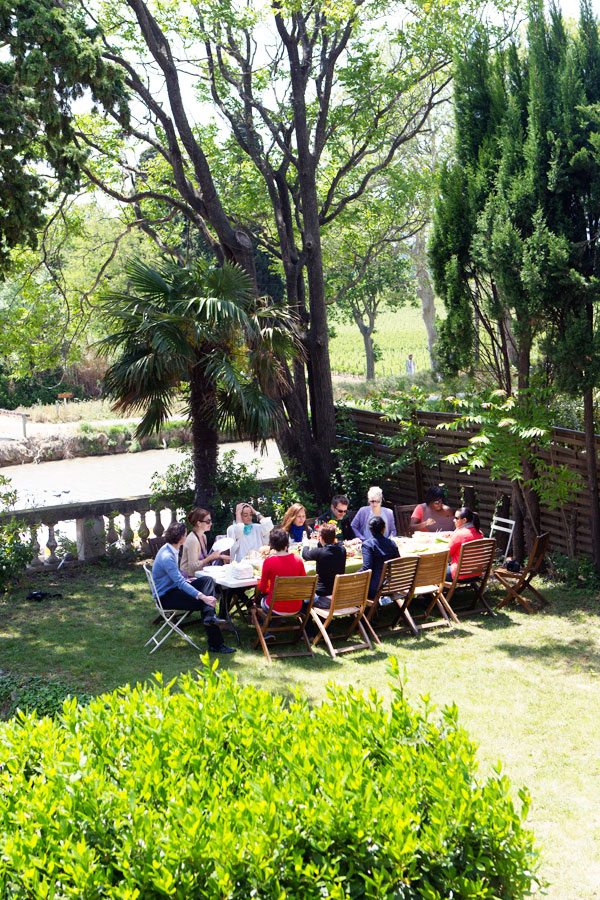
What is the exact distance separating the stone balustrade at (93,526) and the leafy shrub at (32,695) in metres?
4.72

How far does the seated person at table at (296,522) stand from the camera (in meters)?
10.2

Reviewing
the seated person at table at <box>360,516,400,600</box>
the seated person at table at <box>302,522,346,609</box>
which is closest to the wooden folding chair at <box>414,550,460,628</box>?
the seated person at table at <box>360,516,400,600</box>

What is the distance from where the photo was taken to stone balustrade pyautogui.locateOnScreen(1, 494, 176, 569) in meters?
12.1

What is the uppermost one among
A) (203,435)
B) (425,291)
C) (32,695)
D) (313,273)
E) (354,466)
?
(425,291)

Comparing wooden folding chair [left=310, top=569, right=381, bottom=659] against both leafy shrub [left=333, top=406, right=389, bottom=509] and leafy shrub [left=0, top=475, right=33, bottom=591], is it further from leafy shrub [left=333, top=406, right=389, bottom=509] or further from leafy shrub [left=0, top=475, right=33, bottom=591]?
leafy shrub [left=333, top=406, right=389, bottom=509]

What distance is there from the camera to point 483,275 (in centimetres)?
1145

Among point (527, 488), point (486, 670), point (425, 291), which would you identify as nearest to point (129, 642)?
point (486, 670)

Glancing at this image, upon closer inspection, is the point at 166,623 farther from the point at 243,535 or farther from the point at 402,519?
the point at 402,519

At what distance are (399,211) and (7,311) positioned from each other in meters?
9.27

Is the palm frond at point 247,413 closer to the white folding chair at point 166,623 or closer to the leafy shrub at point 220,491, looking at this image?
the leafy shrub at point 220,491

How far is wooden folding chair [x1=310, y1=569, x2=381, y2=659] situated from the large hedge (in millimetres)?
4436

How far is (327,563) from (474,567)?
76.9 inches

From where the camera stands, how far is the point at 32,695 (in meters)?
6.81

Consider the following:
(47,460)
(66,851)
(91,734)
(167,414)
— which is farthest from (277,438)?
(47,460)
